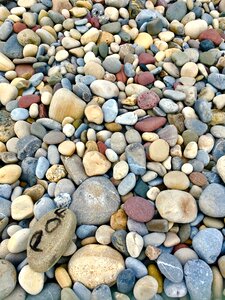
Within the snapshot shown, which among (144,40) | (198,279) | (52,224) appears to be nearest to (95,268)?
(52,224)

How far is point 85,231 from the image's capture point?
46.9 inches

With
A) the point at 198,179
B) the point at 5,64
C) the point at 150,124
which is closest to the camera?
the point at 198,179

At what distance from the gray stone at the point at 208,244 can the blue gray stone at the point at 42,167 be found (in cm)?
57

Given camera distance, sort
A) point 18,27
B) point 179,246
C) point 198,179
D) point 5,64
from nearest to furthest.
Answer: point 179,246 → point 198,179 → point 5,64 → point 18,27

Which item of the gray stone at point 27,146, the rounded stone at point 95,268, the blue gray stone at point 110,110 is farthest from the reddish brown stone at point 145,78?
the rounded stone at point 95,268

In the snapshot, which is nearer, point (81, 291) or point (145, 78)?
point (81, 291)

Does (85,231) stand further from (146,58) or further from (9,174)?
(146,58)

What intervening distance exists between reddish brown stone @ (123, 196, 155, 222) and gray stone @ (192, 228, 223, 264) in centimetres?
17

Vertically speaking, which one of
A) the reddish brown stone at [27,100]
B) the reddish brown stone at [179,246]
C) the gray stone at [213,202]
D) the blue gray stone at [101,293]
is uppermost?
the reddish brown stone at [27,100]

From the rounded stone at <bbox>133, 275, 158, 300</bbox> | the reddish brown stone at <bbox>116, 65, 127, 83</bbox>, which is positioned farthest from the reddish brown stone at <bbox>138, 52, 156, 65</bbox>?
the rounded stone at <bbox>133, 275, 158, 300</bbox>

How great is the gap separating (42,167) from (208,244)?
0.63m

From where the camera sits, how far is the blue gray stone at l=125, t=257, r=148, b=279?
43.9 inches

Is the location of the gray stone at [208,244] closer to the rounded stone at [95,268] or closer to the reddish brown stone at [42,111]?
the rounded stone at [95,268]

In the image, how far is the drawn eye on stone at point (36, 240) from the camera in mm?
1090
